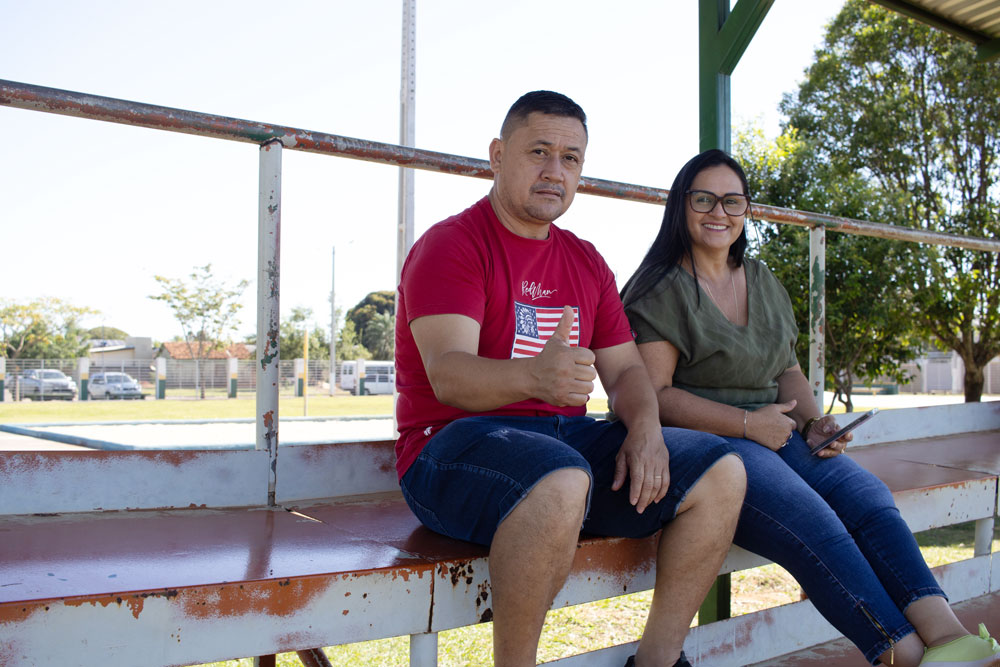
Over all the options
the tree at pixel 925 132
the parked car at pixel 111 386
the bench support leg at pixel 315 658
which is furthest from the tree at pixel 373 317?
the bench support leg at pixel 315 658

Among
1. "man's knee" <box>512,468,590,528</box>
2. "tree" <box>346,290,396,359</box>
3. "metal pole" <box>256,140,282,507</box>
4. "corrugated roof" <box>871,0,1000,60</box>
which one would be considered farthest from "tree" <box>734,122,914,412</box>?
"tree" <box>346,290,396,359</box>

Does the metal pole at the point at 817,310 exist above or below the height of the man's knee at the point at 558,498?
above

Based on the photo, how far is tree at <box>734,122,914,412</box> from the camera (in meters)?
7.79

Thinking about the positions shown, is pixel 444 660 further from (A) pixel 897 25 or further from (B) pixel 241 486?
(A) pixel 897 25

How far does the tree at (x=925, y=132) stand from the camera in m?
9.57

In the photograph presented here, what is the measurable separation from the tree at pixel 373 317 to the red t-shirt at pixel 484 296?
175ft

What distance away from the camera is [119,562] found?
4.13 ft

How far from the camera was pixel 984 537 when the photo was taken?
8.50ft

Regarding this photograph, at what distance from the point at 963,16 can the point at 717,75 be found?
5.79 ft

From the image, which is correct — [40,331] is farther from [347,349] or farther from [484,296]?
[484,296]

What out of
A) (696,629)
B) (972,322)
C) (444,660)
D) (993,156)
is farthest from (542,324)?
(993,156)

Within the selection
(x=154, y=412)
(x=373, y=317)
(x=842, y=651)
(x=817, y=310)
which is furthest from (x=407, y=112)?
(x=373, y=317)

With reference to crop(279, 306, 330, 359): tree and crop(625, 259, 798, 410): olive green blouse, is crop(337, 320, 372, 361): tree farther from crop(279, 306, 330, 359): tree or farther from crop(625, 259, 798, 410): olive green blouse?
crop(625, 259, 798, 410): olive green blouse

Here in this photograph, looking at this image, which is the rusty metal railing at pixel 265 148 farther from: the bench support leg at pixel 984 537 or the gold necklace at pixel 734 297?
the bench support leg at pixel 984 537
